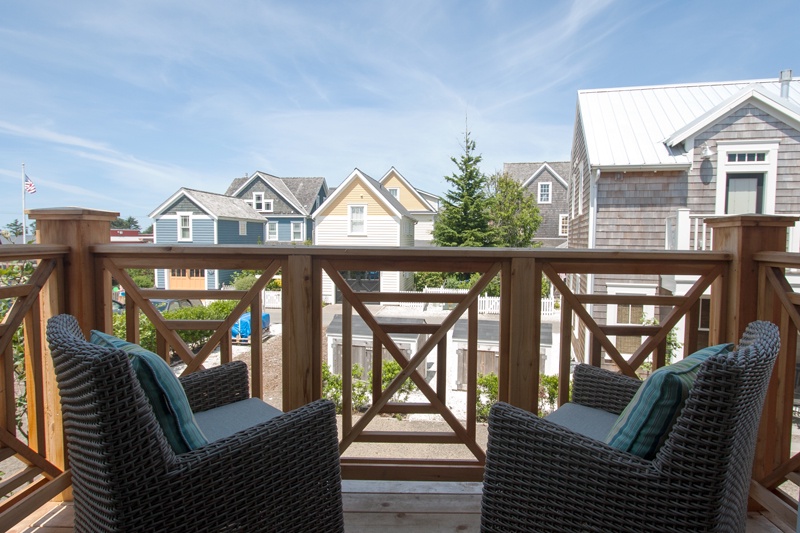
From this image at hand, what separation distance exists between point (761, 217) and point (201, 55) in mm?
Result: 18852

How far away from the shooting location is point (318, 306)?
6.24 feet

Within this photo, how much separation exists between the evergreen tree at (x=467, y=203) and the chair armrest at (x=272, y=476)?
16.1 metres

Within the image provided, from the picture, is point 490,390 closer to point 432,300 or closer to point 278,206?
point 432,300

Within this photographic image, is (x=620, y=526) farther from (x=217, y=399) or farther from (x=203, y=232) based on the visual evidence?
(x=203, y=232)

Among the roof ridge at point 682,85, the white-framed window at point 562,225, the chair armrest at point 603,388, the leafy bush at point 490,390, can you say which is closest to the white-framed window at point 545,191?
the white-framed window at point 562,225

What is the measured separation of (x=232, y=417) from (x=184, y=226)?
17.9 metres

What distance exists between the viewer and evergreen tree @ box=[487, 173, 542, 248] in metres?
17.5

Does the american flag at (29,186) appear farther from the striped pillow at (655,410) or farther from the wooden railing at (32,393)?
the striped pillow at (655,410)

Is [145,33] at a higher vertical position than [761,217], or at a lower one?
higher

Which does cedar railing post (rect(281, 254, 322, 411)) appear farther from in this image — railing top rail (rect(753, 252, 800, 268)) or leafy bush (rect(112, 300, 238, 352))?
leafy bush (rect(112, 300, 238, 352))

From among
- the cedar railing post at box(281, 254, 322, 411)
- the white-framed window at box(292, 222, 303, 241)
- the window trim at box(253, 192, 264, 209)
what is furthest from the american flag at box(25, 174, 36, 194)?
the cedar railing post at box(281, 254, 322, 411)

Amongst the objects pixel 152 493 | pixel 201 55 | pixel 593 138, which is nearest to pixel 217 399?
pixel 152 493

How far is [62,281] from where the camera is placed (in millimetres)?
1893

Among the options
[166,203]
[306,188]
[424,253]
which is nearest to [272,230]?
[306,188]
